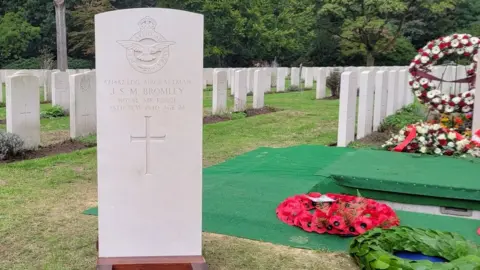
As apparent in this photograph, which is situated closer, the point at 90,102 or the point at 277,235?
the point at 277,235

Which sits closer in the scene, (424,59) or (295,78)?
(424,59)

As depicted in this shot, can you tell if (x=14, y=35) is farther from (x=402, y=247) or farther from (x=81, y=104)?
(x=402, y=247)

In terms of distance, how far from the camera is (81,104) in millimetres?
9695

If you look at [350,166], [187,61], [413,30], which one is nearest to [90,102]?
[350,166]

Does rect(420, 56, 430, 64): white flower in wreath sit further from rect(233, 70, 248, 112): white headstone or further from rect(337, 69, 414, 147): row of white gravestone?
rect(233, 70, 248, 112): white headstone

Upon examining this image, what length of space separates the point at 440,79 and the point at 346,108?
2.10m

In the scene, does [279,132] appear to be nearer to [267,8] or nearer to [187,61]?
[187,61]

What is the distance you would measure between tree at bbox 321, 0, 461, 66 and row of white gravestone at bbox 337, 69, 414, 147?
22.3 meters

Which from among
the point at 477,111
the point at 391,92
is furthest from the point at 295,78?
the point at 477,111

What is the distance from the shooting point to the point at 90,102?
991cm

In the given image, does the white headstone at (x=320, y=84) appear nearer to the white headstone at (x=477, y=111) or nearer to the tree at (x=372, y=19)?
the white headstone at (x=477, y=111)

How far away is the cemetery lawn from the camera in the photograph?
399 cm

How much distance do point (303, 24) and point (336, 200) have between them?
108 ft

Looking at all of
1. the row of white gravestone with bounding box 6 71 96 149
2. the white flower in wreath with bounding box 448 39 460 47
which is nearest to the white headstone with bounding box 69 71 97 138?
the row of white gravestone with bounding box 6 71 96 149
